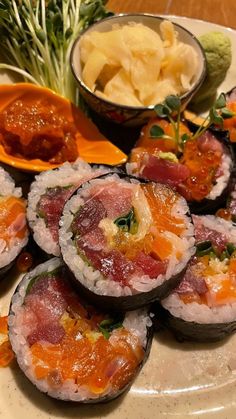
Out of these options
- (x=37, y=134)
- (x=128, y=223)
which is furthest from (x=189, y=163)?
(x=37, y=134)

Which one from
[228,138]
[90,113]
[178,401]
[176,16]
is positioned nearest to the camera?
[178,401]

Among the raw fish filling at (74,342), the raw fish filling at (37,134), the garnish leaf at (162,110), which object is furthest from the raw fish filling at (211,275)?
the raw fish filling at (37,134)

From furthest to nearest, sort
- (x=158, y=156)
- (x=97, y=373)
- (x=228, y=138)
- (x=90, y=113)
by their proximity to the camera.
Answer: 1. (x=90, y=113)
2. (x=228, y=138)
3. (x=158, y=156)
4. (x=97, y=373)

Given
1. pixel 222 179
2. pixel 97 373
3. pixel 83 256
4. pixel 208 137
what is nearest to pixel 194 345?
pixel 97 373

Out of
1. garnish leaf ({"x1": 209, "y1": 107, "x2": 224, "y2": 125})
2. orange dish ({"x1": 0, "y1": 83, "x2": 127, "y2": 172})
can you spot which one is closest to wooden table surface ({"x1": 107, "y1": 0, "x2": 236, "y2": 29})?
orange dish ({"x1": 0, "y1": 83, "x2": 127, "y2": 172})

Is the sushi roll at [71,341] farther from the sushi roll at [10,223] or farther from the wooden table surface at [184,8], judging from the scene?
the wooden table surface at [184,8]

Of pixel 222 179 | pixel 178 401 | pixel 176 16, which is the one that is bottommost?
pixel 178 401

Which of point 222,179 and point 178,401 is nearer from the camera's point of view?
point 178,401

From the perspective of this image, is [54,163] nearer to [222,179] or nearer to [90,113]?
[90,113]

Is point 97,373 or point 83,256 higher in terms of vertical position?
point 83,256
